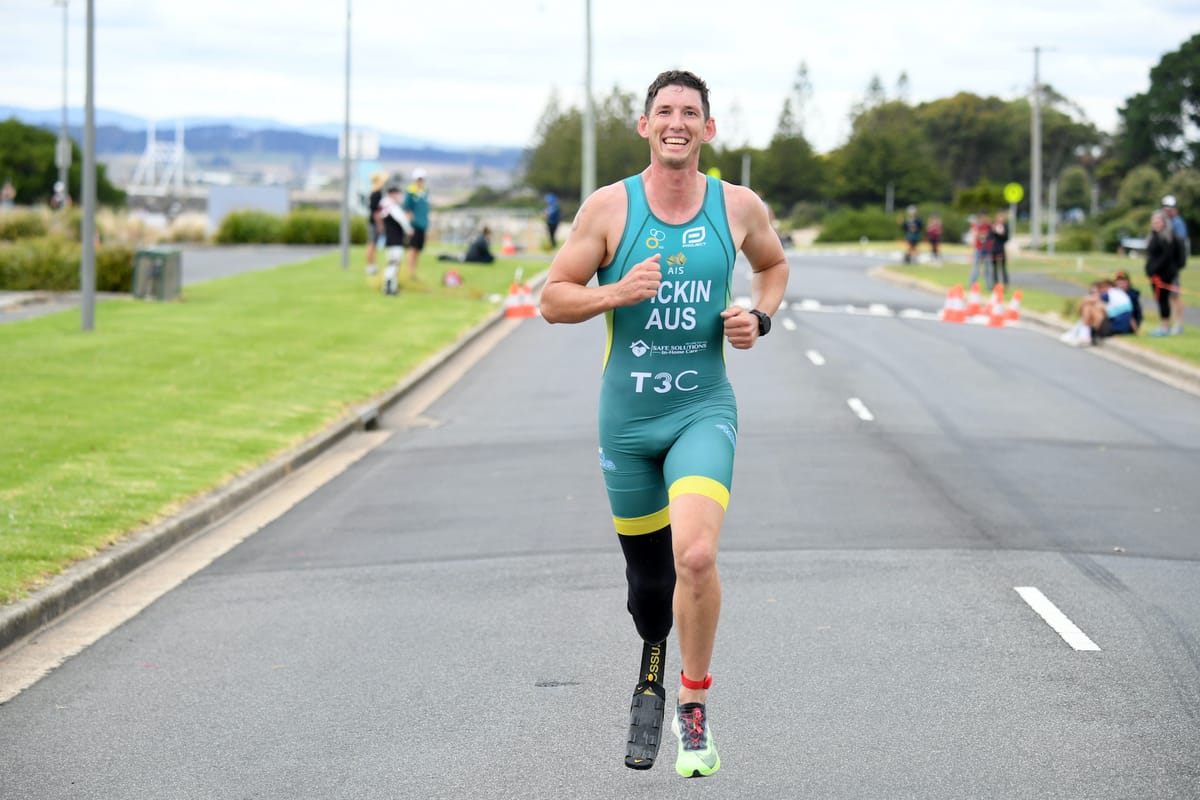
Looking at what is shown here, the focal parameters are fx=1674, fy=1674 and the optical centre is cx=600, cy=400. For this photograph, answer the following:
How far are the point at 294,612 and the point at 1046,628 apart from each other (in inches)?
146

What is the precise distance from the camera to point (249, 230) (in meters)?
53.5

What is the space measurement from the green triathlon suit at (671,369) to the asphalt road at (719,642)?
105cm

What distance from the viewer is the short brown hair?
5621 millimetres

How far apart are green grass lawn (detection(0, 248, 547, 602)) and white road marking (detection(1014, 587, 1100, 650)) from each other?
16.4 ft

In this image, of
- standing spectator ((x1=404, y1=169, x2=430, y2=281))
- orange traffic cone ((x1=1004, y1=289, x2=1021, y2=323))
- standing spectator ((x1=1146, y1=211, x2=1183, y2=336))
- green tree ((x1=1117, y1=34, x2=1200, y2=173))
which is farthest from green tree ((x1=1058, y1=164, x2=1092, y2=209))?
standing spectator ((x1=1146, y1=211, x2=1183, y2=336))

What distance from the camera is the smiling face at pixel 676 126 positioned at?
5523mm

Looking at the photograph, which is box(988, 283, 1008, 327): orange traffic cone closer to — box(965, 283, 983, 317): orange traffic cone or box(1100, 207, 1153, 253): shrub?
box(965, 283, 983, 317): orange traffic cone

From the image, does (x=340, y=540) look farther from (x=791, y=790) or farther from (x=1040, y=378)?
(x=1040, y=378)

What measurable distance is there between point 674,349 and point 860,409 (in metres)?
11.6

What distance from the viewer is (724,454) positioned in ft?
18.1

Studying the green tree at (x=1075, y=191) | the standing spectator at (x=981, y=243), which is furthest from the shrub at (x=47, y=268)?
the green tree at (x=1075, y=191)

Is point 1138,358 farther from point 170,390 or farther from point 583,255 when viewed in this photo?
point 583,255

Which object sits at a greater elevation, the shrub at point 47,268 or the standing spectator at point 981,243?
the standing spectator at point 981,243

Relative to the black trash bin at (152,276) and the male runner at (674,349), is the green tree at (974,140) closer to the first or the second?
the black trash bin at (152,276)
